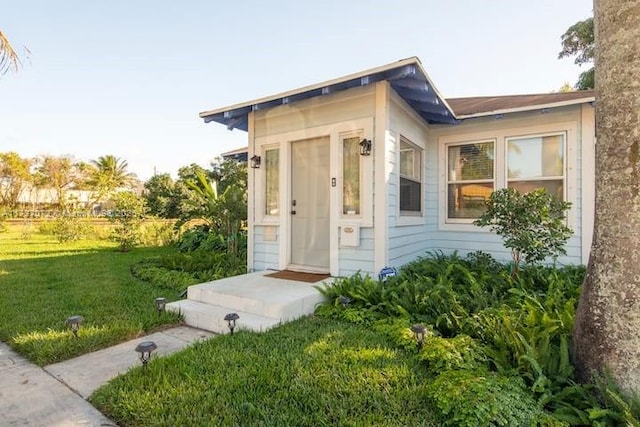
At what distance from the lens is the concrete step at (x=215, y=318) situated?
3.87 m

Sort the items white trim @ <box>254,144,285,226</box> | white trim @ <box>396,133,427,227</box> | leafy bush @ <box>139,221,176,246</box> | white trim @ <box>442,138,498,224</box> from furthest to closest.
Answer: leafy bush @ <box>139,221,176,246</box> < white trim @ <box>442,138,498,224</box> < white trim @ <box>254,144,285,226</box> < white trim @ <box>396,133,427,227</box>

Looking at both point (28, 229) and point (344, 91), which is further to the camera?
point (28, 229)

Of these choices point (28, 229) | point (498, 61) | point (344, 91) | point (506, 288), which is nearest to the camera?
point (506, 288)

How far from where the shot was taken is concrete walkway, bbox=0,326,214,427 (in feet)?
7.47

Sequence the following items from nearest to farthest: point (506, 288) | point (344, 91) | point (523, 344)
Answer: point (523, 344) < point (506, 288) < point (344, 91)

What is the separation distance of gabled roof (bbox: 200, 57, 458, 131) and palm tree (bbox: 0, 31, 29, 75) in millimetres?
2552

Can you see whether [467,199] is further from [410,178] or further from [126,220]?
[126,220]

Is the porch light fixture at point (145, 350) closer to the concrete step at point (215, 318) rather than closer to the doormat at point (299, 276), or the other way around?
the concrete step at point (215, 318)

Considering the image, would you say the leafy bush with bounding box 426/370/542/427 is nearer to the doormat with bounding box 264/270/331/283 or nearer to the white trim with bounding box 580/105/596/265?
the doormat with bounding box 264/270/331/283

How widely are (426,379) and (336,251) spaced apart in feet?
9.72

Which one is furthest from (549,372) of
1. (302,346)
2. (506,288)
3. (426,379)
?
(506,288)

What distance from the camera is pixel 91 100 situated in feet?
44.6

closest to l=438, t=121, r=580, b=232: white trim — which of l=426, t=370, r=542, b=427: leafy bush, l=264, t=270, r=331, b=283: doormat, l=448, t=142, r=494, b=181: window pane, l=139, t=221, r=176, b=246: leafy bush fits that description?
l=448, t=142, r=494, b=181: window pane

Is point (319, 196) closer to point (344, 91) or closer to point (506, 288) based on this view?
point (344, 91)
